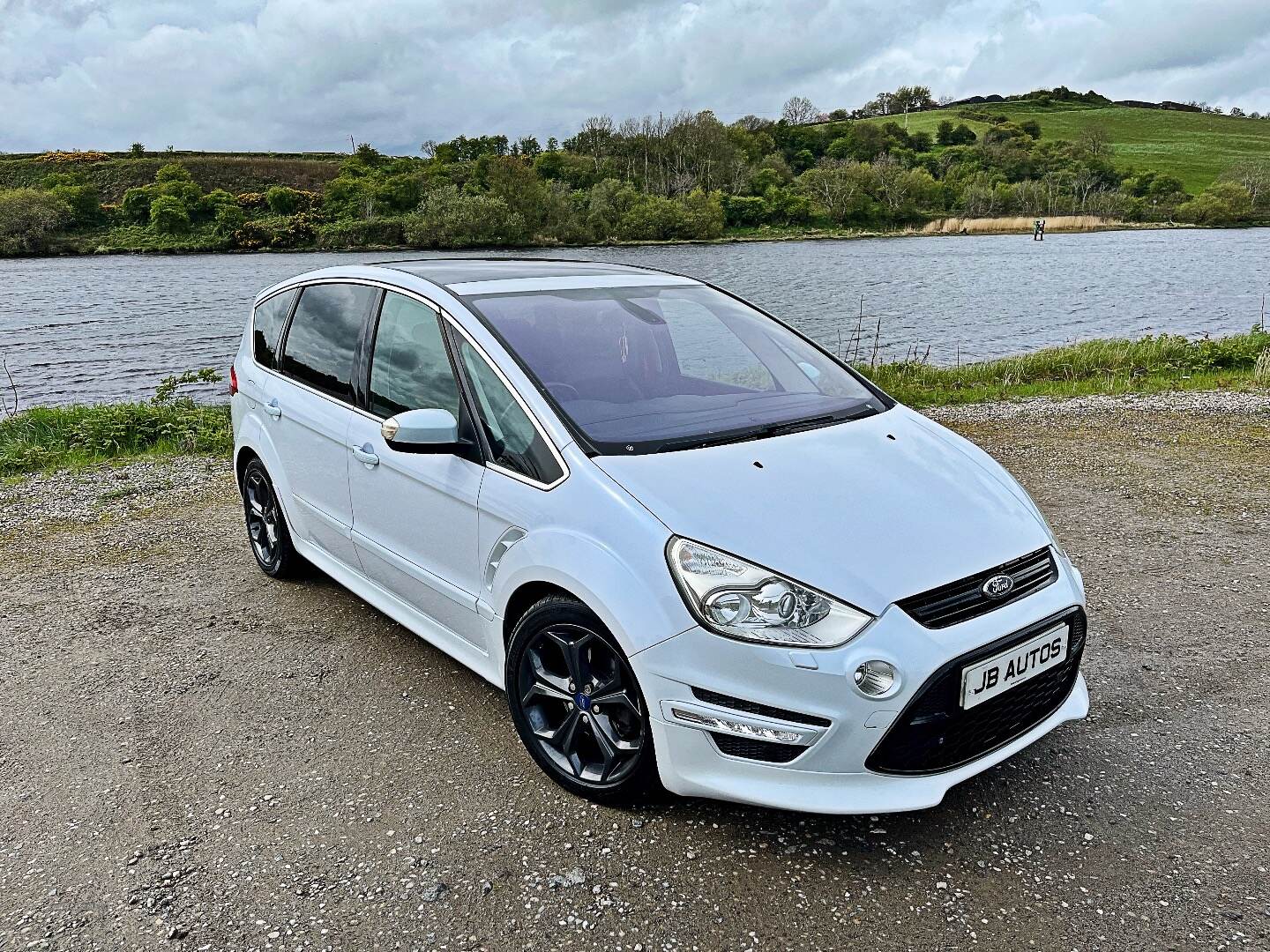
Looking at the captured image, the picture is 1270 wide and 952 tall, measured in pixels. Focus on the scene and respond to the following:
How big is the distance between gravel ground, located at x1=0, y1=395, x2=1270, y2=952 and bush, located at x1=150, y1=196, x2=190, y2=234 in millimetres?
80790

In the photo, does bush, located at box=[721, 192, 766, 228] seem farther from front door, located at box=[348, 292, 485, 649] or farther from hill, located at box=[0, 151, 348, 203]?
front door, located at box=[348, 292, 485, 649]

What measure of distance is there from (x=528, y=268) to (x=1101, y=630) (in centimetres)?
326

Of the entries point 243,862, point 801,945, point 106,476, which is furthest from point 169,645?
point 106,476

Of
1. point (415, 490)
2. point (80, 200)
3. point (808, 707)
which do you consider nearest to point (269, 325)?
point (415, 490)

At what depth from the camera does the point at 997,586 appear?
2.72m

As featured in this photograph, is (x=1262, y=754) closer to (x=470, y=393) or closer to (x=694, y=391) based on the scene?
(x=694, y=391)

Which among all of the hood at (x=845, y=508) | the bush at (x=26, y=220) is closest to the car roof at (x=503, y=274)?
the hood at (x=845, y=508)

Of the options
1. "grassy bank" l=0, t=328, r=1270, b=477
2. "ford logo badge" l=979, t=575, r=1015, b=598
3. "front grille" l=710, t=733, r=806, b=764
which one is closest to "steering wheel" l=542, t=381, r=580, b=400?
"front grille" l=710, t=733, r=806, b=764

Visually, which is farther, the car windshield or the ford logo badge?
the car windshield

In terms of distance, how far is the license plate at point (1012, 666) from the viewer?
2.58 metres

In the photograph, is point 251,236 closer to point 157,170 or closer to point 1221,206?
point 157,170

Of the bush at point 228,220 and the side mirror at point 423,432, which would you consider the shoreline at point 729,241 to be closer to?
the bush at point 228,220

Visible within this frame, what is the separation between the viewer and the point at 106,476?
8172mm

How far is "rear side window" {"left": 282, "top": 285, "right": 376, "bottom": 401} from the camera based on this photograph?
13.5 feet
